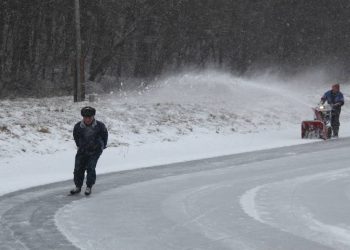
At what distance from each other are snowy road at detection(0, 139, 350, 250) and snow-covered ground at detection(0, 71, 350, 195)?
1.86 meters

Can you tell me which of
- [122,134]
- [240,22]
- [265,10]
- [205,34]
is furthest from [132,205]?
[265,10]

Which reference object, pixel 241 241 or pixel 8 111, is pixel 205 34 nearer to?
pixel 8 111

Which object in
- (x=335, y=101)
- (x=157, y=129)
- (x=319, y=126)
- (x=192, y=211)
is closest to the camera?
(x=192, y=211)

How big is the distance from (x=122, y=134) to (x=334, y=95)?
7.30 meters

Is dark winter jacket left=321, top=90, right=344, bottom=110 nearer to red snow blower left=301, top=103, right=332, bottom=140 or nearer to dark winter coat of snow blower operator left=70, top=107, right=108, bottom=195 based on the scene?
red snow blower left=301, top=103, right=332, bottom=140

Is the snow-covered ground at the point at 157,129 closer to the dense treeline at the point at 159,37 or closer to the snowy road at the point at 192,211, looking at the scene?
the snowy road at the point at 192,211

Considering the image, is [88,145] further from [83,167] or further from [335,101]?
[335,101]

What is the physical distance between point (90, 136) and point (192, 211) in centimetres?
276

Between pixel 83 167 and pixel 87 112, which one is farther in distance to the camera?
pixel 83 167

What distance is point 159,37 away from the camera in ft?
151

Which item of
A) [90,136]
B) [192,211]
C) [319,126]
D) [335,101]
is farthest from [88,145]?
[335,101]

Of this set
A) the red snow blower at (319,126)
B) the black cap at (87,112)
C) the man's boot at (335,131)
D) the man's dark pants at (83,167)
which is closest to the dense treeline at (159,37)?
the red snow blower at (319,126)

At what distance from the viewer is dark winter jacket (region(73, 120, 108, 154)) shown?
11.4 meters

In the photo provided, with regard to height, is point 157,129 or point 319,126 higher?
point 319,126
